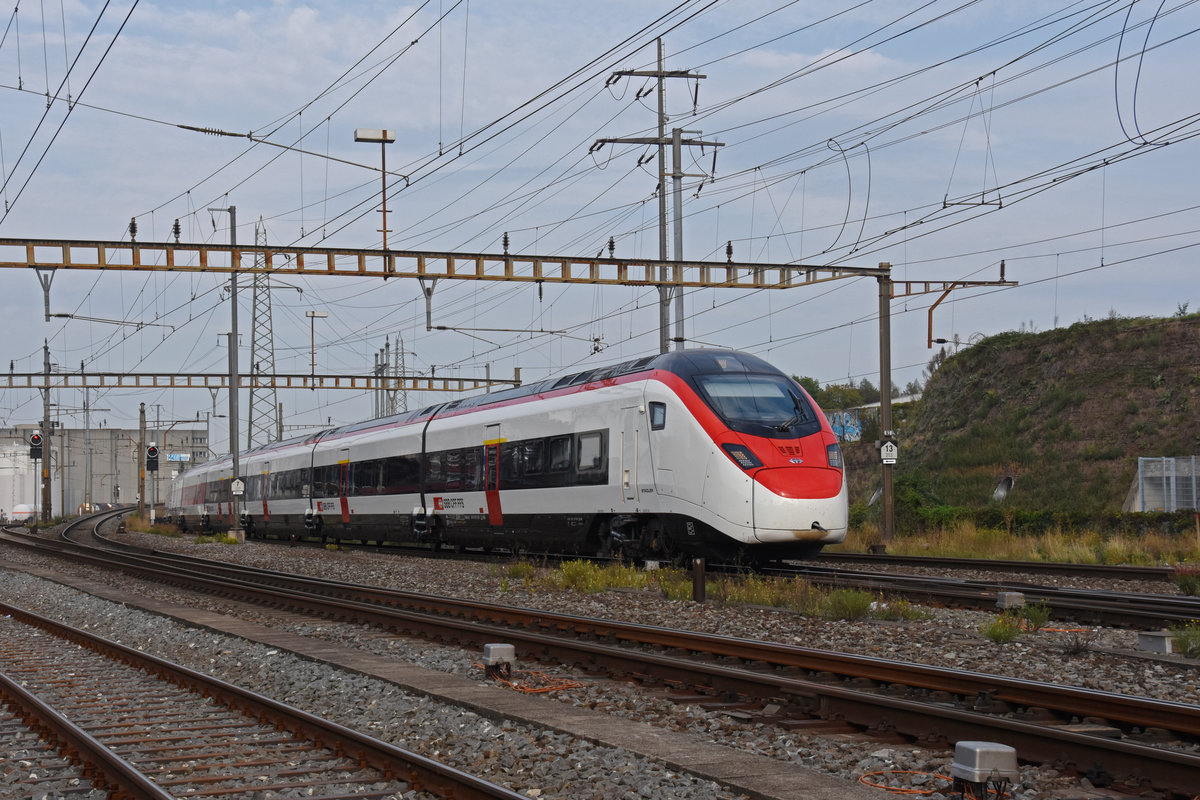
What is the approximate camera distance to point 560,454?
20672mm

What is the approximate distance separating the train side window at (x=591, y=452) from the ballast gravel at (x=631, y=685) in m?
2.55

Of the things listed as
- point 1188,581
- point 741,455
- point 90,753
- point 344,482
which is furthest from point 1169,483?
point 90,753

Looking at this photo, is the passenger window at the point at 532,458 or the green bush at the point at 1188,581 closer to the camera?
the green bush at the point at 1188,581

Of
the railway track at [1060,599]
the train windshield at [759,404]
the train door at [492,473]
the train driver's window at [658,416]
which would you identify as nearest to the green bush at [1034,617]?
the railway track at [1060,599]

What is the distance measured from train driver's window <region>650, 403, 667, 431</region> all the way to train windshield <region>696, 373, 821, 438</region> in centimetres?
73

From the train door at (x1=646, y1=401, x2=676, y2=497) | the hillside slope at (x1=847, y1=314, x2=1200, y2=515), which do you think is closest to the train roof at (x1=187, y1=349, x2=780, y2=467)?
the train door at (x1=646, y1=401, x2=676, y2=497)

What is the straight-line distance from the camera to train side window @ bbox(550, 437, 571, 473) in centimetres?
2042

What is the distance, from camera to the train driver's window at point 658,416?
17.7 m

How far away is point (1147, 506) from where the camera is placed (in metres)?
31.0

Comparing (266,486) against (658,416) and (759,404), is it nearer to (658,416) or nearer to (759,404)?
(658,416)

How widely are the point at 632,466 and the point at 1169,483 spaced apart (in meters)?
18.9

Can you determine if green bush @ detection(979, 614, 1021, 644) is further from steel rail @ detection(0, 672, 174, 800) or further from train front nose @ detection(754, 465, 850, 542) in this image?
steel rail @ detection(0, 672, 174, 800)

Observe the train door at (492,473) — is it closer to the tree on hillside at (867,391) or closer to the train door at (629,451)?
the train door at (629,451)

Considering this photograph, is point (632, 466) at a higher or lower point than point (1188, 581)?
higher
